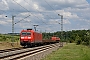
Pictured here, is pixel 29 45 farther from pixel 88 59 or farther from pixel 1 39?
pixel 88 59

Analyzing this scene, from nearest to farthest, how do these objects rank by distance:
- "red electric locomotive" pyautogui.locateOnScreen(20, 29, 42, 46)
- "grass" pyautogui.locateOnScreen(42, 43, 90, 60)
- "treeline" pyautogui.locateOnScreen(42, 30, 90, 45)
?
"grass" pyautogui.locateOnScreen(42, 43, 90, 60), "red electric locomotive" pyautogui.locateOnScreen(20, 29, 42, 46), "treeline" pyautogui.locateOnScreen(42, 30, 90, 45)

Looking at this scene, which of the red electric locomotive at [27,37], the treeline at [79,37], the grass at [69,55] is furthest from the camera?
the treeline at [79,37]

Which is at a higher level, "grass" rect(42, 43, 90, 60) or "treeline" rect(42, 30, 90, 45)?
"treeline" rect(42, 30, 90, 45)

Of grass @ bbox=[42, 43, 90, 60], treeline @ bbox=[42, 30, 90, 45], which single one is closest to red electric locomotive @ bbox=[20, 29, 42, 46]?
grass @ bbox=[42, 43, 90, 60]

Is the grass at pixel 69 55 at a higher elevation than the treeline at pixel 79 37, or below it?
below

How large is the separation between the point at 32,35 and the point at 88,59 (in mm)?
28098

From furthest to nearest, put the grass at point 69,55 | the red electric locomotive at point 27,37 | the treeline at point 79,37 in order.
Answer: the treeline at point 79,37
the red electric locomotive at point 27,37
the grass at point 69,55

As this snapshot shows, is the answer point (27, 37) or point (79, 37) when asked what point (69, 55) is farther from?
point (79, 37)

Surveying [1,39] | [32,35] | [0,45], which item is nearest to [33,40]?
[32,35]

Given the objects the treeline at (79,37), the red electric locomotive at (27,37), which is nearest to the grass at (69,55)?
the red electric locomotive at (27,37)

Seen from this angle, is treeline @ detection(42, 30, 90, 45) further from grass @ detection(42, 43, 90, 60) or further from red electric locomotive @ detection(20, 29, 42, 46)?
grass @ detection(42, 43, 90, 60)

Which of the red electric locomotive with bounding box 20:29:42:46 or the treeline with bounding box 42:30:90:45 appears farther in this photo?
the treeline with bounding box 42:30:90:45

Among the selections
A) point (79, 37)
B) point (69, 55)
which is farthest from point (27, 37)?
point (79, 37)

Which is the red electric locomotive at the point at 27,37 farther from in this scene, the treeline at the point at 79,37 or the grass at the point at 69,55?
the treeline at the point at 79,37
